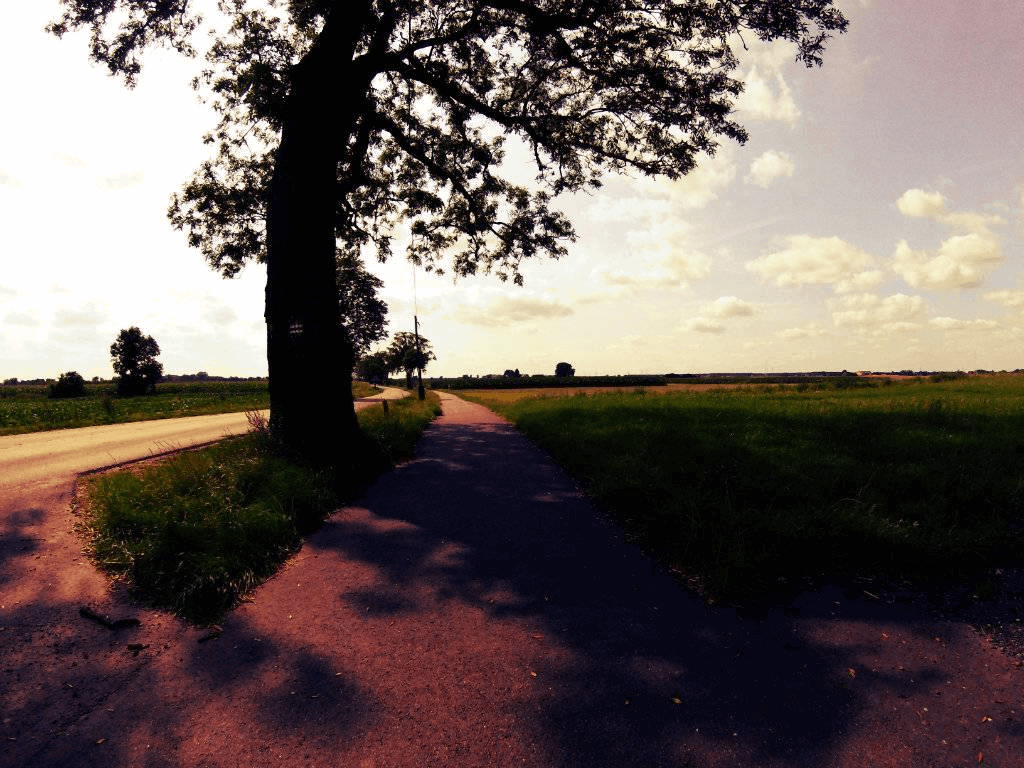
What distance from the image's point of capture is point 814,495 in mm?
5406

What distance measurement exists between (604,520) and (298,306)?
6.04 meters

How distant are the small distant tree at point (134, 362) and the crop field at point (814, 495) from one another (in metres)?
80.1

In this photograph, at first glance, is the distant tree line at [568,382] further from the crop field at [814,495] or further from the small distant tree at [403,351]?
the crop field at [814,495]

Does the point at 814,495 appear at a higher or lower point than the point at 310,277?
lower

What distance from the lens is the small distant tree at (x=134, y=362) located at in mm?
68062

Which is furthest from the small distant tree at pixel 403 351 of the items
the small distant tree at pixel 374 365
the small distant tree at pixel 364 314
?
the small distant tree at pixel 364 314

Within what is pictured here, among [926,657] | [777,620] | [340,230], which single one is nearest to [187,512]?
[777,620]

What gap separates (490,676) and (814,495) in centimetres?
442

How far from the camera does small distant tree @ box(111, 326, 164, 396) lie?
68.1 meters

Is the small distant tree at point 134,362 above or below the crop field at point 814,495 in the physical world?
above

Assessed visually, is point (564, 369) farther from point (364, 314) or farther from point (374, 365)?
point (364, 314)

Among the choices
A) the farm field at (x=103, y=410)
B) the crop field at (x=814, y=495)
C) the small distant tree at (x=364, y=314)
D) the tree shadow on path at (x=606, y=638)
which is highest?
the small distant tree at (x=364, y=314)

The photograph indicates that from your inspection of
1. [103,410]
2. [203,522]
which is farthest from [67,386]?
[203,522]

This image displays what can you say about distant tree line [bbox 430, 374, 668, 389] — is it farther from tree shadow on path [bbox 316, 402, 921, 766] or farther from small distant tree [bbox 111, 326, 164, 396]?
tree shadow on path [bbox 316, 402, 921, 766]
